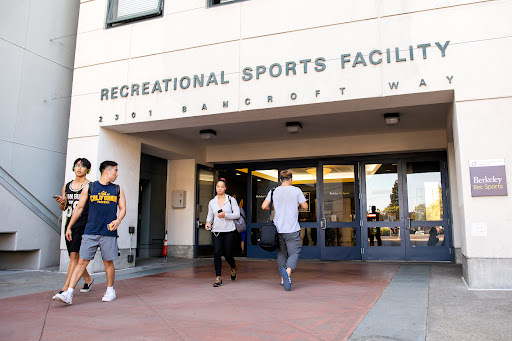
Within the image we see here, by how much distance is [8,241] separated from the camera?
25.3 feet

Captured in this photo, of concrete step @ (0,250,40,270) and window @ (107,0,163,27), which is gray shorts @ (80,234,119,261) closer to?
concrete step @ (0,250,40,270)

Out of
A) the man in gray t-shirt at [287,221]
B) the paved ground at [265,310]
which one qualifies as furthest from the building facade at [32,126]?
the man in gray t-shirt at [287,221]

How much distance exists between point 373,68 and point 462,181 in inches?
81.4

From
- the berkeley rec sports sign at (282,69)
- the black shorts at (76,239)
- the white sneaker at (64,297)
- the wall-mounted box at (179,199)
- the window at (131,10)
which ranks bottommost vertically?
the white sneaker at (64,297)

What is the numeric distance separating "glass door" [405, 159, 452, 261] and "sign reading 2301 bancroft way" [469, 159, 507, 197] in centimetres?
386

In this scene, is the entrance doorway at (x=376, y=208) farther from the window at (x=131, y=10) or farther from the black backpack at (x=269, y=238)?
the window at (x=131, y=10)

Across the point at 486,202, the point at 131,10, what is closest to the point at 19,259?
the point at 131,10

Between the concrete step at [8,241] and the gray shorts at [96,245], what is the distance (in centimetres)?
416

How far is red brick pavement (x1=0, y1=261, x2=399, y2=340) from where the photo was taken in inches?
129

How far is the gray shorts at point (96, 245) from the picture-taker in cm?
457

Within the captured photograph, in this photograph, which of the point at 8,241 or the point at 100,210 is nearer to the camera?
the point at 100,210

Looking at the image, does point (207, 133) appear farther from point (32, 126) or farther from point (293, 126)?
point (32, 126)

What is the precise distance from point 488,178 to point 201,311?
4.07m

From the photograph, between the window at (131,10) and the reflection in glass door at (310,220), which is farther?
the reflection in glass door at (310,220)
